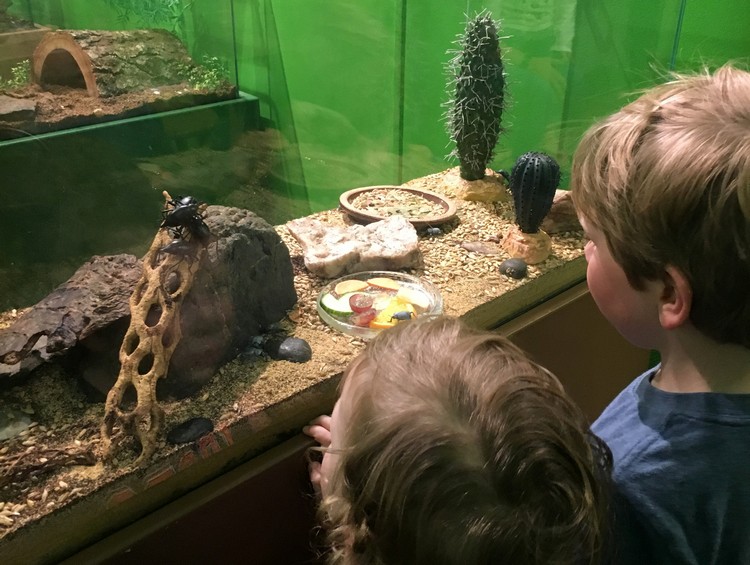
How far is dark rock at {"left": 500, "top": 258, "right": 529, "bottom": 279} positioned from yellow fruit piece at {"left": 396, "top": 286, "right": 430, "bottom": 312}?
1.18 feet

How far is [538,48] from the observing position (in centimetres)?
278

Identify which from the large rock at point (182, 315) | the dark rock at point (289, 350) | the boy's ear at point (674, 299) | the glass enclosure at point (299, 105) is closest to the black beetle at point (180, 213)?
the large rock at point (182, 315)

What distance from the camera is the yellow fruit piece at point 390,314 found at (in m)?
1.70

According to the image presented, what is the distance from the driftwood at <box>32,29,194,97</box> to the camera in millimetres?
1829

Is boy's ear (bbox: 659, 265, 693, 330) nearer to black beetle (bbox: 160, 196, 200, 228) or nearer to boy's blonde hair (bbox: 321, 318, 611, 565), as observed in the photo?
boy's blonde hair (bbox: 321, 318, 611, 565)

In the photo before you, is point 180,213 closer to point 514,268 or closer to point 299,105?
point 514,268

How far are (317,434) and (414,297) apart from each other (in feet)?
1.95

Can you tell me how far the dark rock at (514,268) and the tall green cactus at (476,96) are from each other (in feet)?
2.52

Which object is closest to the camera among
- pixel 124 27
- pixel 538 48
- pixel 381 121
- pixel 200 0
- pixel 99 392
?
pixel 99 392

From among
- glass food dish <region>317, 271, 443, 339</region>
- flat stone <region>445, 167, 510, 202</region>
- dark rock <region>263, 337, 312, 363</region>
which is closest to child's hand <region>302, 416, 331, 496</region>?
dark rock <region>263, 337, 312, 363</region>

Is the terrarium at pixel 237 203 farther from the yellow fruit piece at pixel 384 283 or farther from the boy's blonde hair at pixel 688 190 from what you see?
the boy's blonde hair at pixel 688 190

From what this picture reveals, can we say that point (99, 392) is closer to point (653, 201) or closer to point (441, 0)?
point (653, 201)

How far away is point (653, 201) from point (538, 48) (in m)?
2.07

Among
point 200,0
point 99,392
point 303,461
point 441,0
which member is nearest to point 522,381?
point 303,461
